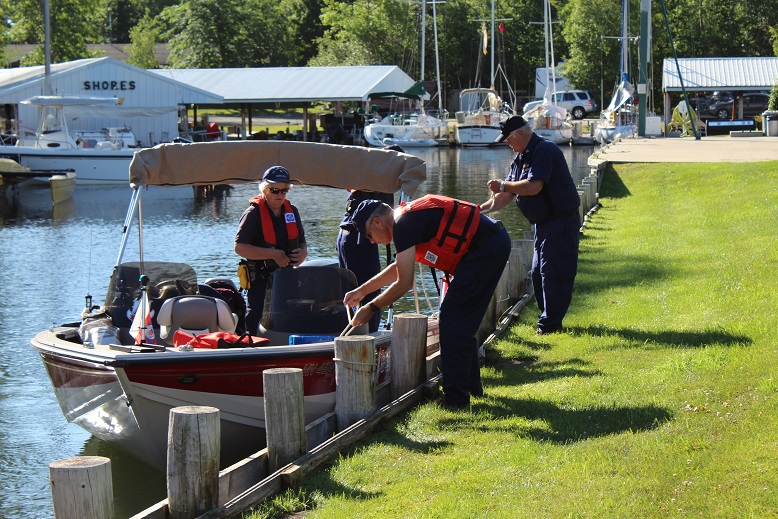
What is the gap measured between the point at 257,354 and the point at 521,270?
531 centimetres

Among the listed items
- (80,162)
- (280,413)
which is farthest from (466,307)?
(80,162)

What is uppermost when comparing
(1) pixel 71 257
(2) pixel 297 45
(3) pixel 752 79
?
(2) pixel 297 45

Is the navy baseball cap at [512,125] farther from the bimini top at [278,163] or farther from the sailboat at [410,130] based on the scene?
the sailboat at [410,130]

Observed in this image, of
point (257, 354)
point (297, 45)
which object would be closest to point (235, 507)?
point (257, 354)

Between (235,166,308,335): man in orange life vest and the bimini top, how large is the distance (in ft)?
3.43

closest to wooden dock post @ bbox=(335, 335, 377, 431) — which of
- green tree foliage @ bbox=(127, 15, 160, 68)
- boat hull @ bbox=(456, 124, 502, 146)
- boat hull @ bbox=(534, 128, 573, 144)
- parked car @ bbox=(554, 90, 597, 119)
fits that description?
boat hull @ bbox=(534, 128, 573, 144)

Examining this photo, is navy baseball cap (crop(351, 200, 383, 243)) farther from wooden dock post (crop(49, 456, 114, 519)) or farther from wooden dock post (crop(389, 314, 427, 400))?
wooden dock post (crop(49, 456, 114, 519))

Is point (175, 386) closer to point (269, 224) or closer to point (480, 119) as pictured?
point (269, 224)

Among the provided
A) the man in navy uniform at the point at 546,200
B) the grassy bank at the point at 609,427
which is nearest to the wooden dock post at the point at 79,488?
the grassy bank at the point at 609,427

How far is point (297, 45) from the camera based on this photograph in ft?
302

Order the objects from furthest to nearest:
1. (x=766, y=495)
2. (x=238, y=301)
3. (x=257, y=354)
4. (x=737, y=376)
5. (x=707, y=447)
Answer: (x=238, y=301)
(x=257, y=354)
(x=737, y=376)
(x=707, y=447)
(x=766, y=495)

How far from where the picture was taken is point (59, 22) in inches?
2734

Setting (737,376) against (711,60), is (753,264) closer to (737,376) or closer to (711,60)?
(737,376)

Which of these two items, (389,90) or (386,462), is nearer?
(386,462)
